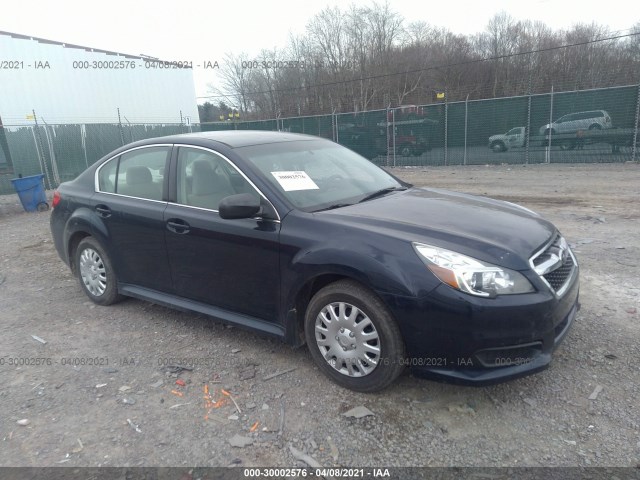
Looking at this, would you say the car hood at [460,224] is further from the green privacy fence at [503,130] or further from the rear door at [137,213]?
the green privacy fence at [503,130]

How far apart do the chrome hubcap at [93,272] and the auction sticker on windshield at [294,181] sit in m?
2.26

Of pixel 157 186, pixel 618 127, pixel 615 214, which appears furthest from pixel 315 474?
pixel 618 127

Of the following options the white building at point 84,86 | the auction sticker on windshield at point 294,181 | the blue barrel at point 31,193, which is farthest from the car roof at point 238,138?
the white building at point 84,86

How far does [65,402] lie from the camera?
10.8ft

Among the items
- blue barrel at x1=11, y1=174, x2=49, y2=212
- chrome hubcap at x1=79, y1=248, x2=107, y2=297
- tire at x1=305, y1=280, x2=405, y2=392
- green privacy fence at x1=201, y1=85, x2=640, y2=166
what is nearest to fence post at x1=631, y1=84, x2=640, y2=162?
green privacy fence at x1=201, y1=85, x2=640, y2=166

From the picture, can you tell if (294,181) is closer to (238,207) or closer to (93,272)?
(238,207)

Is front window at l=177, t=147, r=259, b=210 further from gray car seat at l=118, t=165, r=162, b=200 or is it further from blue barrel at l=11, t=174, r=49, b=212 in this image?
blue barrel at l=11, t=174, r=49, b=212

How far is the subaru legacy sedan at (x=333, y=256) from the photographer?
2773 mm

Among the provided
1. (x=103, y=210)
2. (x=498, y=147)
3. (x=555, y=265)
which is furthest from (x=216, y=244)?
(x=498, y=147)

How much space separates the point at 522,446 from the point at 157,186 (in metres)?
3.35

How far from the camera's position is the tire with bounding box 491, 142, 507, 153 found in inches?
681

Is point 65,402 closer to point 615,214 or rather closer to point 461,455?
point 461,455

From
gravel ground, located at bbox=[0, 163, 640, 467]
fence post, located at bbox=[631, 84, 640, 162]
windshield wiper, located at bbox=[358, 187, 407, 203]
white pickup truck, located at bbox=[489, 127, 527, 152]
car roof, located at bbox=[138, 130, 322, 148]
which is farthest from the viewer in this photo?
white pickup truck, located at bbox=[489, 127, 527, 152]

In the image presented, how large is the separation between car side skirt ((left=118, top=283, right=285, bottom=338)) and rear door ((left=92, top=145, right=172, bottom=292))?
0.22ft
